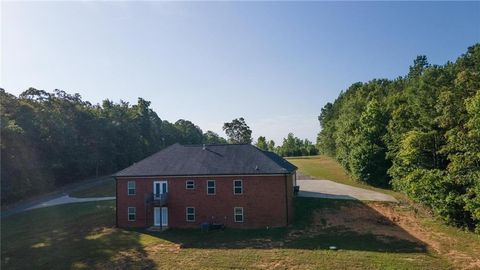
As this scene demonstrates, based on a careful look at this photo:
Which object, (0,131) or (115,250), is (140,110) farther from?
(115,250)

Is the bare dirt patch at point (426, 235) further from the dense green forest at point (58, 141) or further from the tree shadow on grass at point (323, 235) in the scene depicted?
the dense green forest at point (58, 141)

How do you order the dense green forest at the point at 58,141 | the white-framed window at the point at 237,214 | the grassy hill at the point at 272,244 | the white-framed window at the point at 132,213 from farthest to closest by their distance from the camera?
the dense green forest at the point at 58,141
the white-framed window at the point at 132,213
the white-framed window at the point at 237,214
the grassy hill at the point at 272,244

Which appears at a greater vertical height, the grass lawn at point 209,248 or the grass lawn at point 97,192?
the grass lawn at point 97,192

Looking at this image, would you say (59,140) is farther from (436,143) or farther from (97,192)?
(436,143)

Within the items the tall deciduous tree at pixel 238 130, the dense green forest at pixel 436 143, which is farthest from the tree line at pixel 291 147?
the dense green forest at pixel 436 143

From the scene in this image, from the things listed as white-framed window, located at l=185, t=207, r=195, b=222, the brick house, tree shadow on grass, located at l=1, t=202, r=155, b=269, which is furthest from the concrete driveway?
tree shadow on grass, located at l=1, t=202, r=155, b=269

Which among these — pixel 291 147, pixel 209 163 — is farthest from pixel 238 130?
pixel 209 163

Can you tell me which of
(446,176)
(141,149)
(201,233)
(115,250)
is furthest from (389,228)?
(141,149)
